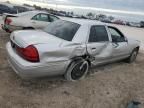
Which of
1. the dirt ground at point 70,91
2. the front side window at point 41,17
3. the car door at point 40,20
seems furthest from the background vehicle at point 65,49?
the front side window at point 41,17

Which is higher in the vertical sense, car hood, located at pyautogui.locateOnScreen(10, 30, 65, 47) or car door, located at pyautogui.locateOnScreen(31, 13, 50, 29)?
car hood, located at pyautogui.locateOnScreen(10, 30, 65, 47)

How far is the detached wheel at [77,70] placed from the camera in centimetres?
570

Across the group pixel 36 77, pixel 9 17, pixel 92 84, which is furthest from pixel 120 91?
pixel 9 17

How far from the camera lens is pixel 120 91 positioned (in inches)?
229

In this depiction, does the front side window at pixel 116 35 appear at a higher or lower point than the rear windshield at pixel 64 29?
lower

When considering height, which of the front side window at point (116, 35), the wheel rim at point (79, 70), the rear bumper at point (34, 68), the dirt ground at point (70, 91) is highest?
the front side window at point (116, 35)

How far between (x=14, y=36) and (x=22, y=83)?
1.13 m

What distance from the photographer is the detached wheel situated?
18.7 feet

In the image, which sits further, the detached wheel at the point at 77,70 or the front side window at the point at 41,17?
the front side window at the point at 41,17

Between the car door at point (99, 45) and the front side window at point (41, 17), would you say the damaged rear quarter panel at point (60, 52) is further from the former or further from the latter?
the front side window at point (41, 17)

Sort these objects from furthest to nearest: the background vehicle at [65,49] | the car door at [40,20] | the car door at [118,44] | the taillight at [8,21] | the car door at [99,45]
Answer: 1. the car door at [40,20]
2. the taillight at [8,21]
3. the car door at [118,44]
4. the car door at [99,45]
5. the background vehicle at [65,49]

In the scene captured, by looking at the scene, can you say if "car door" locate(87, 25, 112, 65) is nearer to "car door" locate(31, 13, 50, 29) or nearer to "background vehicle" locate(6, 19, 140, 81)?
"background vehicle" locate(6, 19, 140, 81)

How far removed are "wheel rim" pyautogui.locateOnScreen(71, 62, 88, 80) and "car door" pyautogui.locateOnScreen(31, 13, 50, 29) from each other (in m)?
6.06

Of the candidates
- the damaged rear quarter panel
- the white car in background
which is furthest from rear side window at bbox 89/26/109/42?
the white car in background
